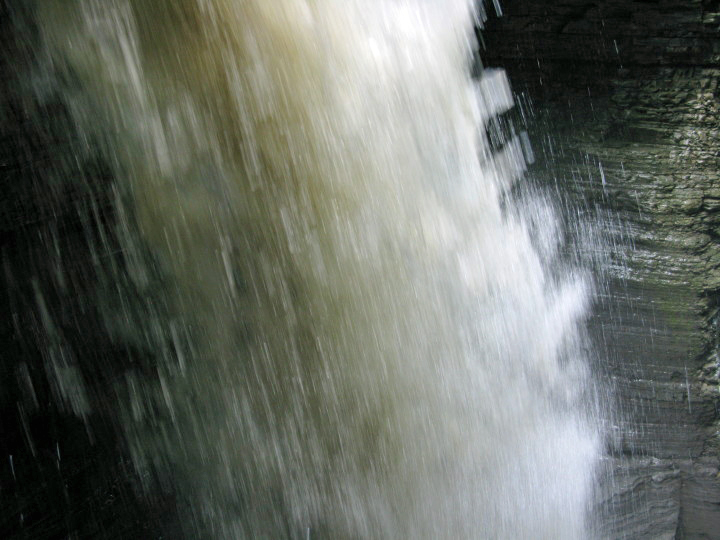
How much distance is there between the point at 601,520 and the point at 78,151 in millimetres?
3846

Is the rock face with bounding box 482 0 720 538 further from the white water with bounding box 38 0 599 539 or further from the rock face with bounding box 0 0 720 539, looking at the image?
the white water with bounding box 38 0 599 539

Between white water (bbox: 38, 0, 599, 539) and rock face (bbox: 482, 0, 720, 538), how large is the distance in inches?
20.0

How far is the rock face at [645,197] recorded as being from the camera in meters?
3.33

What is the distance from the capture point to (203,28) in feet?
7.29

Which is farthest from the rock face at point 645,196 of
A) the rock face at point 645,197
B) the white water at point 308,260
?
the white water at point 308,260

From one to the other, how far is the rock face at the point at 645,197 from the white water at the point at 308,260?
51cm

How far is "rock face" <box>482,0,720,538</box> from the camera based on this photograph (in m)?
3.33

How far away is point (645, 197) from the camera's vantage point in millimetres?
3518

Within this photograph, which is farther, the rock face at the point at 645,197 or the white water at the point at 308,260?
the rock face at the point at 645,197

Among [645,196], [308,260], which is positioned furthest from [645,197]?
[308,260]

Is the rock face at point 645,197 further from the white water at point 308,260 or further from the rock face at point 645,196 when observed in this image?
the white water at point 308,260

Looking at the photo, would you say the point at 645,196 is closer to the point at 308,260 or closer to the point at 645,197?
the point at 645,197

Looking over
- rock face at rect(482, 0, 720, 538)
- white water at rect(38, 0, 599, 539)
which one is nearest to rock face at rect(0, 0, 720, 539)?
rock face at rect(482, 0, 720, 538)

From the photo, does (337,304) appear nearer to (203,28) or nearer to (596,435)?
(203,28)
